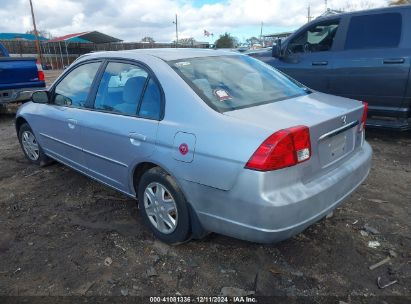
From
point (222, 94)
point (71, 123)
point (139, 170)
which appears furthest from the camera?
point (71, 123)

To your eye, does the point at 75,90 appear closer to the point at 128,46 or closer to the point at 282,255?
the point at 282,255

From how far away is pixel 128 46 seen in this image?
3716 centimetres

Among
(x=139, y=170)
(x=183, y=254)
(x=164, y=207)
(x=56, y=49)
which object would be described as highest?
(x=56, y=49)

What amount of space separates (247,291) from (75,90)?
284 cm

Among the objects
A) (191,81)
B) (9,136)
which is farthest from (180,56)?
(9,136)

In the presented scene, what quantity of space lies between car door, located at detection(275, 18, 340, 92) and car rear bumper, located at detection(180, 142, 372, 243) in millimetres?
3901

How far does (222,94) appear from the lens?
9.39 ft

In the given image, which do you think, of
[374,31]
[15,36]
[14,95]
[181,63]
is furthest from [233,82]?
[15,36]

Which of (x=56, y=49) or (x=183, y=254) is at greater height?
(x=56, y=49)

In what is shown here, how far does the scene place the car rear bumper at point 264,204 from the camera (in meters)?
2.31

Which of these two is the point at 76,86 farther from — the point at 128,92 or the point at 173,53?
the point at 173,53

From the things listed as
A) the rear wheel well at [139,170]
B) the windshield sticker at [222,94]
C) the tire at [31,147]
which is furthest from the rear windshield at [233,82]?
the tire at [31,147]

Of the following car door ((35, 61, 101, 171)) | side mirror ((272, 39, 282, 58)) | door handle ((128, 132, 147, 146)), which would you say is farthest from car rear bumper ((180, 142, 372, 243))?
side mirror ((272, 39, 282, 58))

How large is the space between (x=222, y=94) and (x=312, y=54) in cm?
411
